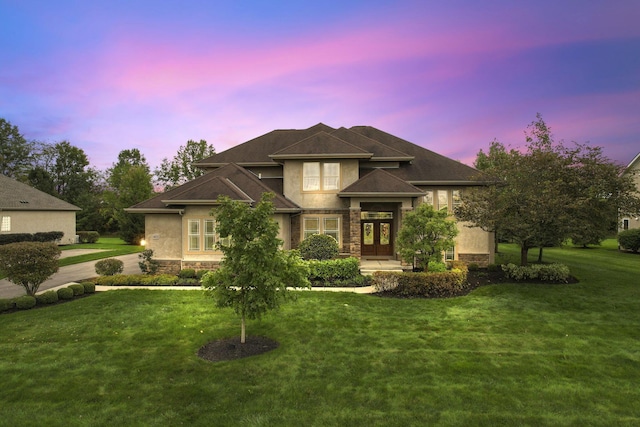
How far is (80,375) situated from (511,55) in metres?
21.3

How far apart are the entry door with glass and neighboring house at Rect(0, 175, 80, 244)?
30.2 metres

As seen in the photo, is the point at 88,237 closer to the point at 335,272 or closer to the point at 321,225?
the point at 321,225

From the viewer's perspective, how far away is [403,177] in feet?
57.6

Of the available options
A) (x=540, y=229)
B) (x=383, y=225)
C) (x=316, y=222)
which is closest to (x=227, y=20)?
(x=316, y=222)

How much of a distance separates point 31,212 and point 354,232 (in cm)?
3082

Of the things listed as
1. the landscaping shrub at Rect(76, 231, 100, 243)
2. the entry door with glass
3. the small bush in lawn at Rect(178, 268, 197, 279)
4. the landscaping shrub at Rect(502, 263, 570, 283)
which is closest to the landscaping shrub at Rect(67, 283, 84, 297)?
the small bush in lawn at Rect(178, 268, 197, 279)

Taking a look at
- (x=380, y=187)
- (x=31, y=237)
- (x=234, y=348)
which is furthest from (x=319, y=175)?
(x=31, y=237)

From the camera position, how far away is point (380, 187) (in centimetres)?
1559

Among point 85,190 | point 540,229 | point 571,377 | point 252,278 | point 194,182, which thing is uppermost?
point 85,190

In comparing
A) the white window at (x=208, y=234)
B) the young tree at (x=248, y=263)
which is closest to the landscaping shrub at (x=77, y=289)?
the white window at (x=208, y=234)

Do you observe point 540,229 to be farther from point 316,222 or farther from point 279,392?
point 279,392

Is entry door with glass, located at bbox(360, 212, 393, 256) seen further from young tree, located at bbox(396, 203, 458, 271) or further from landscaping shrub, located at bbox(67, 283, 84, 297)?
landscaping shrub, located at bbox(67, 283, 84, 297)

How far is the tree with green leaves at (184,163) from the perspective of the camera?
131 feet

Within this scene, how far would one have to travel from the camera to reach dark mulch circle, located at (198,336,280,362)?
6.93 meters
